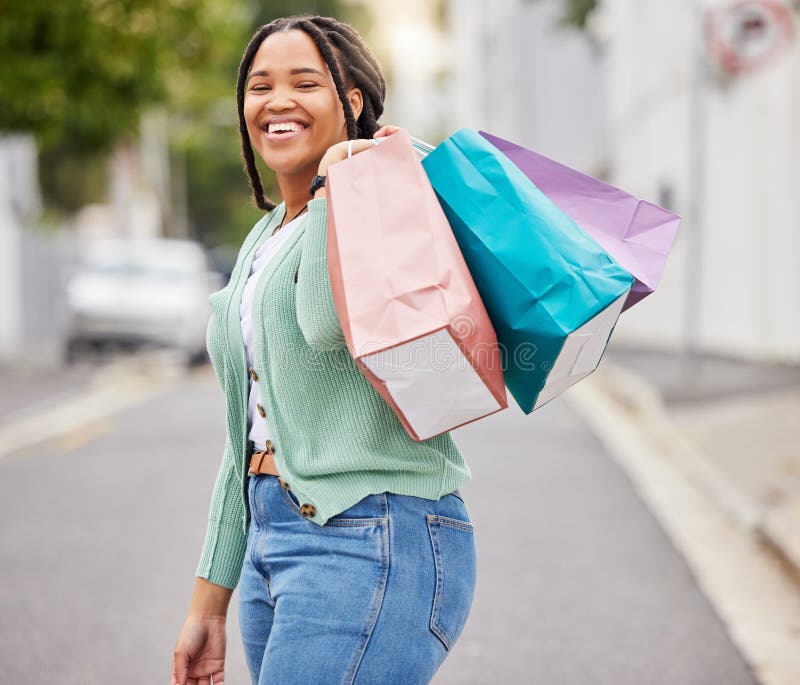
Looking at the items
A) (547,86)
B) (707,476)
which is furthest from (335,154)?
(547,86)

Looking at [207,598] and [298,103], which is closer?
[298,103]

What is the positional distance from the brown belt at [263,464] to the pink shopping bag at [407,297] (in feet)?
1.05

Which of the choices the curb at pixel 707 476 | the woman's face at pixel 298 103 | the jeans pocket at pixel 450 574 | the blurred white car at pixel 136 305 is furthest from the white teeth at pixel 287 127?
the blurred white car at pixel 136 305

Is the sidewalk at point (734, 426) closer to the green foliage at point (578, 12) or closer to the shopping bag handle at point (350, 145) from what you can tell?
the shopping bag handle at point (350, 145)

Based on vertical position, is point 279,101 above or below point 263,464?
above

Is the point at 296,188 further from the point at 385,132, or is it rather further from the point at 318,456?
the point at 318,456

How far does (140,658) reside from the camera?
455 cm

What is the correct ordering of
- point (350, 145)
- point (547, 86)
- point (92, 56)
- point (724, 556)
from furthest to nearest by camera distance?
point (547, 86) → point (92, 56) → point (724, 556) → point (350, 145)

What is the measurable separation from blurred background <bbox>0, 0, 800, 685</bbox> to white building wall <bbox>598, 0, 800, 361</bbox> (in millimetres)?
57

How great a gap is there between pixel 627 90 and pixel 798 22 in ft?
39.0

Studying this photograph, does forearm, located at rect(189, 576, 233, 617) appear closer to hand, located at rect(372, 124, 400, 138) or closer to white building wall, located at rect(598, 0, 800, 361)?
hand, located at rect(372, 124, 400, 138)

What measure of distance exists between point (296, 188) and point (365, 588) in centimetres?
66

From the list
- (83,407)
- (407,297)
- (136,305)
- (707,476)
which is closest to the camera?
(407,297)

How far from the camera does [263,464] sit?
6.68 feet
